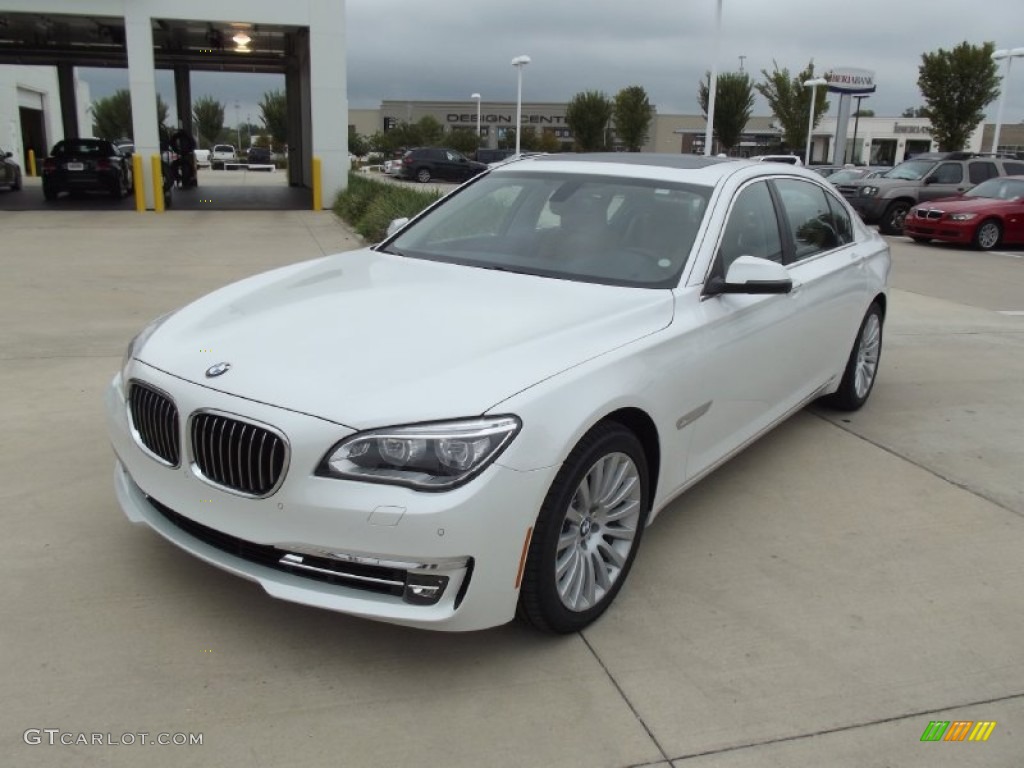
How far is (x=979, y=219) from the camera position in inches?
674

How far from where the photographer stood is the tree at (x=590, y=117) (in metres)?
56.8

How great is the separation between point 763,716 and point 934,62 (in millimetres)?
41931

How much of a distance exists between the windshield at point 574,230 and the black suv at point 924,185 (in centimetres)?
1789

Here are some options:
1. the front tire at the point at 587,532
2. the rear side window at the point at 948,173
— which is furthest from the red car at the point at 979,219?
the front tire at the point at 587,532

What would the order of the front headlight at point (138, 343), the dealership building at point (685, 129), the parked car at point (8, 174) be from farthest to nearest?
the dealership building at point (685, 129) → the parked car at point (8, 174) → the front headlight at point (138, 343)

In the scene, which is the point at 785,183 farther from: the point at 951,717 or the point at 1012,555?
the point at 951,717

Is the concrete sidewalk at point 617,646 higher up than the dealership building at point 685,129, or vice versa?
the dealership building at point 685,129

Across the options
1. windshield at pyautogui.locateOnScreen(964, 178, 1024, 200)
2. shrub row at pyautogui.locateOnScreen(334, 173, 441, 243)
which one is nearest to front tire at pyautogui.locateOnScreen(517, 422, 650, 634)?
→ shrub row at pyautogui.locateOnScreen(334, 173, 441, 243)

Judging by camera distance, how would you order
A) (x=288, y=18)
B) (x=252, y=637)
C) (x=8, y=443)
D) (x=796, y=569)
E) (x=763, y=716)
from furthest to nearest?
(x=288, y=18)
(x=8, y=443)
(x=796, y=569)
(x=252, y=637)
(x=763, y=716)

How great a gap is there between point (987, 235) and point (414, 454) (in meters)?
17.9

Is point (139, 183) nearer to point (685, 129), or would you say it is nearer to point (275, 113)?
point (275, 113)

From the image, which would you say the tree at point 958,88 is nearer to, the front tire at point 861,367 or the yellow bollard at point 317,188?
the yellow bollard at point 317,188

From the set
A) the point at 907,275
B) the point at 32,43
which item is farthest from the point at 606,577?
the point at 32,43

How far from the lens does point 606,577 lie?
10.9 ft
